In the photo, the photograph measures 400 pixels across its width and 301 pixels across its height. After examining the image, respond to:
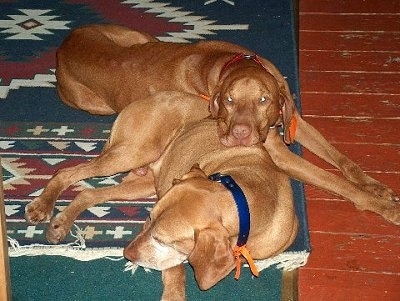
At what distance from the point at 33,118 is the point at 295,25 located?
244cm

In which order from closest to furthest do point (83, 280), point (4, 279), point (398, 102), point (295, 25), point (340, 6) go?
point (4, 279) → point (83, 280) → point (398, 102) → point (295, 25) → point (340, 6)

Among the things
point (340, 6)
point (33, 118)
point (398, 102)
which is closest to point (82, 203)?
point (33, 118)

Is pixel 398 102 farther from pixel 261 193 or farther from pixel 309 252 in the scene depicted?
pixel 261 193

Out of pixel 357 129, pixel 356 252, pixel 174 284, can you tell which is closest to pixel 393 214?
pixel 356 252

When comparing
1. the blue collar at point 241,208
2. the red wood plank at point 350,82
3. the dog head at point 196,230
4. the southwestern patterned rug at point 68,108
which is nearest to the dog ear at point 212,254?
the dog head at point 196,230

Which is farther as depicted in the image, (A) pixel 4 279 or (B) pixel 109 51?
(B) pixel 109 51

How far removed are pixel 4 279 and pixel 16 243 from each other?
86 centimetres

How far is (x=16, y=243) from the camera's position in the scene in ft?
14.5

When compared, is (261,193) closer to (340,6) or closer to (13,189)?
(13,189)

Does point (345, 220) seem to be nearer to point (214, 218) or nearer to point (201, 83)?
point (201, 83)

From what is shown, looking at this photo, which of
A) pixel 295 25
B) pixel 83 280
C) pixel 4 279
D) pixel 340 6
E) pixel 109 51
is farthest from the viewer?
pixel 340 6

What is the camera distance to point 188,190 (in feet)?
11.3

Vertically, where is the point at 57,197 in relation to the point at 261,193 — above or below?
below

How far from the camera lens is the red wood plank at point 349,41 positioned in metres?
6.46
